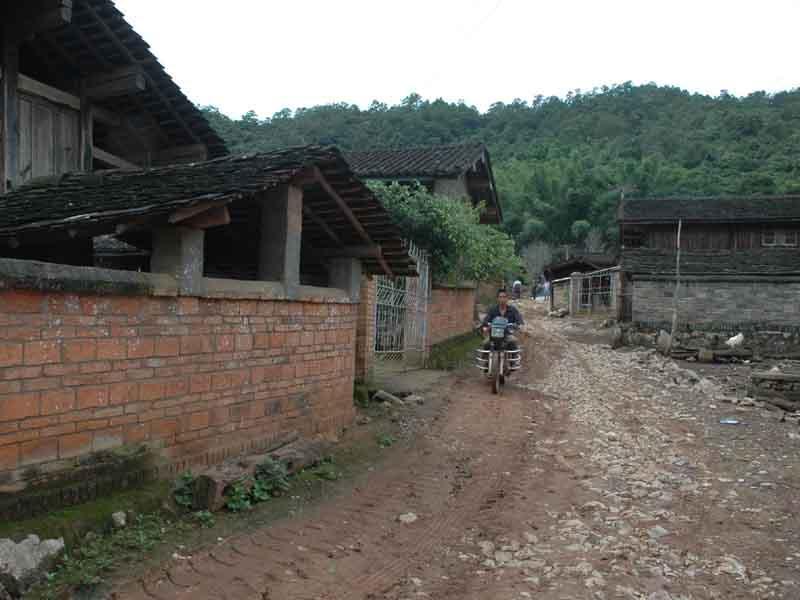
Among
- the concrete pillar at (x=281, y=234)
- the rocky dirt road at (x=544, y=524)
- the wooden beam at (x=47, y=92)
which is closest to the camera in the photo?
the rocky dirt road at (x=544, y=524)

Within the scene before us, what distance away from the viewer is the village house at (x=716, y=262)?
829 inches

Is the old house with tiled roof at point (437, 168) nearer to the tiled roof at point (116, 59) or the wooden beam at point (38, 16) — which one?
the tiled roof at point (116, 59)

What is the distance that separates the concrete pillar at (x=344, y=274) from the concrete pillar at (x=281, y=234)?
4.19 feet

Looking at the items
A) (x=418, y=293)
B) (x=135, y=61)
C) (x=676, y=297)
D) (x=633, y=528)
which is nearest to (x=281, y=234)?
(x=135, y=61)

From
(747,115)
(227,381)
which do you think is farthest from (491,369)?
(747,115)

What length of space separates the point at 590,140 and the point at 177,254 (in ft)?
196

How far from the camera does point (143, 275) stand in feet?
14.8

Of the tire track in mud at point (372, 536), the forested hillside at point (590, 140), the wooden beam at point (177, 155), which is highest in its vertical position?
the forested hillside at point (590, 140)

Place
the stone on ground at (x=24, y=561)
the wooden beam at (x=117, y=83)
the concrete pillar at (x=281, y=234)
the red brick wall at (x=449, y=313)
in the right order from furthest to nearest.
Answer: the red brick wall at (x=449, y=313), the wooden beam at (x=117, y=83), the concrete pillar at (x=281, y=234), the stone on ground at (x=24, y=561)

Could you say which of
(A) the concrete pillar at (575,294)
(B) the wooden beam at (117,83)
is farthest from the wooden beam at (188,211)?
(A) the concrete pillar at (575,294)

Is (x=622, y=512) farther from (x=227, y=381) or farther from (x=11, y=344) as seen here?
(x=11, y=344)

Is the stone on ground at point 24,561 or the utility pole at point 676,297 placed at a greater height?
the utility pole at point 676,297

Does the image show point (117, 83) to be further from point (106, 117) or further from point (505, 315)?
point (505, 315)

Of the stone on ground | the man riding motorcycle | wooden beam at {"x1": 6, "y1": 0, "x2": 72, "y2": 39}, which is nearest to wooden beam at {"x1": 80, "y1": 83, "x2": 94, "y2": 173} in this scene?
wooden beam at {"x1": 6, "y1": 0, "x2": 72, "y2": 39}
